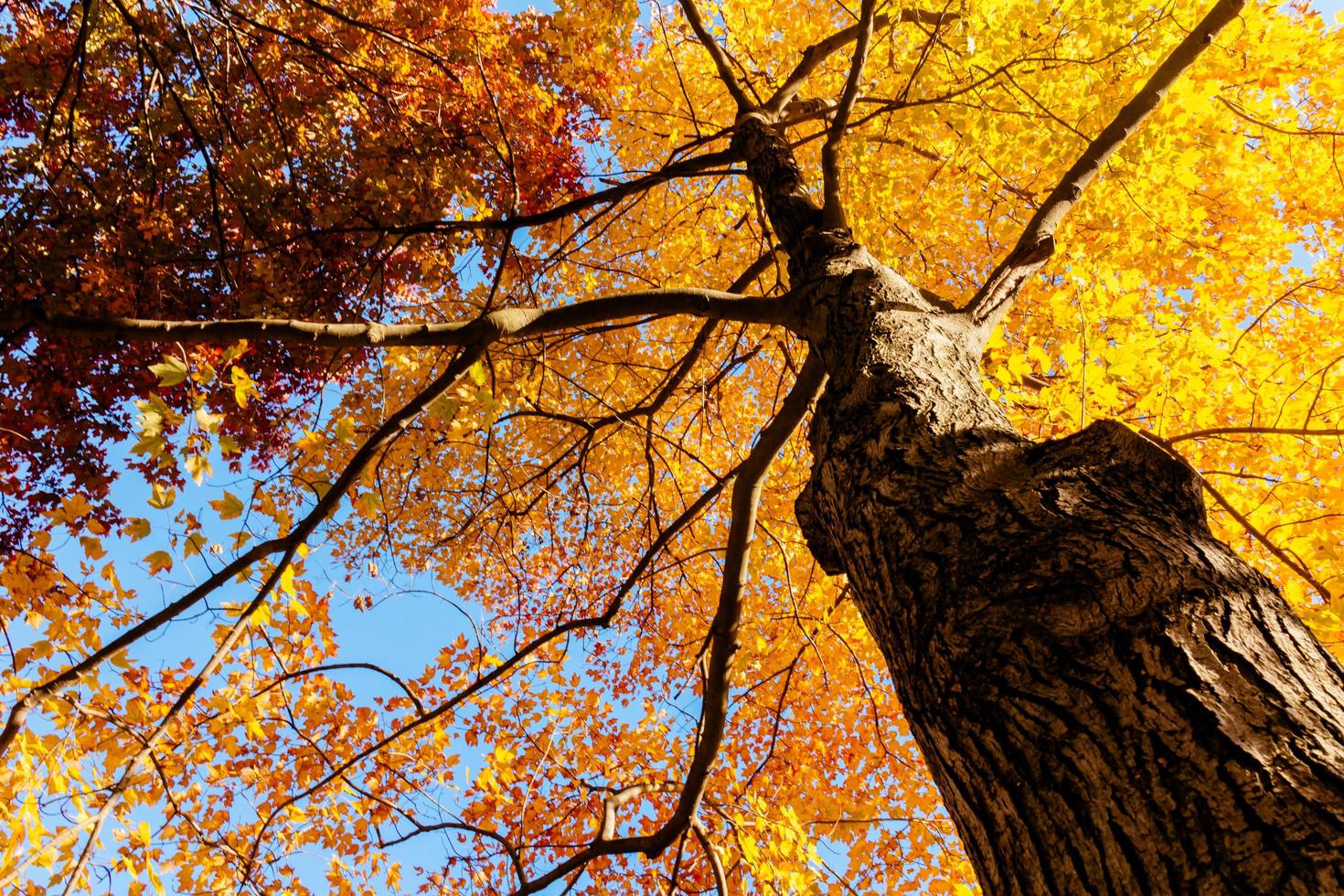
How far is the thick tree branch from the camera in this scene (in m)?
2.34

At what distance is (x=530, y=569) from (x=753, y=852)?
326cm

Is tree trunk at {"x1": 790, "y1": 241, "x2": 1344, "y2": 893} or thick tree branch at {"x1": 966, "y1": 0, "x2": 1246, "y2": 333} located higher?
thick tree branch at {"x1": 966, "y1": 0, "x2": 1246, "y2": 333}

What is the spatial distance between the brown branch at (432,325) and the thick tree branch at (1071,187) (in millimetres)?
682

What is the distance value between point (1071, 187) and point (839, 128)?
932mm

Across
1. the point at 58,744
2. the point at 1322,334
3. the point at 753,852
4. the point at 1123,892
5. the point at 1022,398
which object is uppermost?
the point at 1322,334

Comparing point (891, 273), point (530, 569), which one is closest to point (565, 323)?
point (891, 273)

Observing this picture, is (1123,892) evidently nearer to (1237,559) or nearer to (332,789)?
(1237,559)

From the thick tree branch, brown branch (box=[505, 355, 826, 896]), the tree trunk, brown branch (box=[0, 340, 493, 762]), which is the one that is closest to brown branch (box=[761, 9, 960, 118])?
the thick tree branch

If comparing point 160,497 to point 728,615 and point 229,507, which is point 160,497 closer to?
point 229,507

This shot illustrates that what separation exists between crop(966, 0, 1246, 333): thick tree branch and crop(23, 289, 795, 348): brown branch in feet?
2.24

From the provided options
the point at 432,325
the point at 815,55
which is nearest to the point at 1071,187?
the point at 432,325

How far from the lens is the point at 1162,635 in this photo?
99 centimetres

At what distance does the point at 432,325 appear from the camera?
2.14 m

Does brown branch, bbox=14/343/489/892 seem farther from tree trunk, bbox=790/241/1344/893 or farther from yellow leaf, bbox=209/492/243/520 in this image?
tree trunk, bbox=790/241/1344/893
